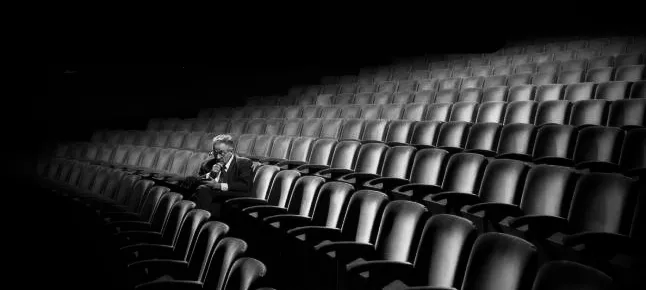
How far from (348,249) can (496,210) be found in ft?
0.71

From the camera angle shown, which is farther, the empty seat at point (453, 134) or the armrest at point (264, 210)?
the empty seat at point (453, 134)

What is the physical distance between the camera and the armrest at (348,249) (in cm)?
54

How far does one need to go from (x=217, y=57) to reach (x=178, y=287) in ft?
6.03

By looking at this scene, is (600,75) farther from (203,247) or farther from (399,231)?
(203,247)

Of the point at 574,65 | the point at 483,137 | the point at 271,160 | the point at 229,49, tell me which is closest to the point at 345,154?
the point at 271,160

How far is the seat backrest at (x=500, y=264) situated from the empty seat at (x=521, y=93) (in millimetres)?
867

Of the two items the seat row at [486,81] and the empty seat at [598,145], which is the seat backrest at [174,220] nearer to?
the empty seat at [598,145]

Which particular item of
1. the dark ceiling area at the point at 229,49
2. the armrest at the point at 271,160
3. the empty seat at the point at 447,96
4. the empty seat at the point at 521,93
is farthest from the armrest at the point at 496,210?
the dark ceiling area at the point at 229,49

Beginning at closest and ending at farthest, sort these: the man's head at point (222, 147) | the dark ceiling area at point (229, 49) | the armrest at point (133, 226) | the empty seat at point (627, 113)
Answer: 1. the armrest at point (133, 226)
2. the empty seat at point (627, 113)
3. the man's head at point (222, 147)
4. the dark ceiling area at point (229, 49)

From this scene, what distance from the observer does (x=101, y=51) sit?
1.89 m

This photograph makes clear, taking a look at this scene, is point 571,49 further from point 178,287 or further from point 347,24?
point 178,287

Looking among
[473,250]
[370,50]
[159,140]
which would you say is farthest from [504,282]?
[370,50]

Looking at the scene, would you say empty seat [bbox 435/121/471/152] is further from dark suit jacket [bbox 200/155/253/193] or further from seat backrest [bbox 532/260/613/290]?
seat backrest [bbox 532/260/613/290]

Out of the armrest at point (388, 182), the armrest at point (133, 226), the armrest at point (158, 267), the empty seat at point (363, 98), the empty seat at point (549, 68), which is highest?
the empty seat at point (549, 68)
